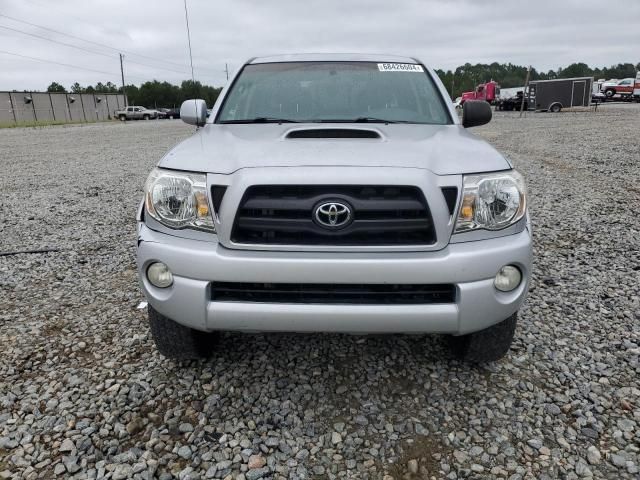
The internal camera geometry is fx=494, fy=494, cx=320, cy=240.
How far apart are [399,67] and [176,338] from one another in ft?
8.47

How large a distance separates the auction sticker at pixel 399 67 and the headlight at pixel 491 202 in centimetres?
171

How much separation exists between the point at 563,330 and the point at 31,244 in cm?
506

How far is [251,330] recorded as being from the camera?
2203 millimetres

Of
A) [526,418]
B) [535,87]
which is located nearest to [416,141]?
[526,418]

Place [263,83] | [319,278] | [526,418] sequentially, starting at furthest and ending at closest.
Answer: [263,83] → [526,418] → [319,278]

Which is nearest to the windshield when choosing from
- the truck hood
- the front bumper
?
the truck hood

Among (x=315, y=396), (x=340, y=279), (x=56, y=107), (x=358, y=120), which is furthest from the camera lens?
(x=56, y=107)

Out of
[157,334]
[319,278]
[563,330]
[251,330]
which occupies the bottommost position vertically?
[563,330]

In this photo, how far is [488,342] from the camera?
99.6 inches

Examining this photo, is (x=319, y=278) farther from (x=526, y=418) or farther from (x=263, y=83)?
(x=263, y=83)

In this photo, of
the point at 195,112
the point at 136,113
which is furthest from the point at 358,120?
the point at 136,113

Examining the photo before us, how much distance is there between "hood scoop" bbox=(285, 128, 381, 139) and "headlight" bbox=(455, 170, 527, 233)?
26.8 inches

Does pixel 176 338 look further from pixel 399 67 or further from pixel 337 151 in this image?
pixel 399 67

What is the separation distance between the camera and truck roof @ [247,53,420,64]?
3.84 metres
